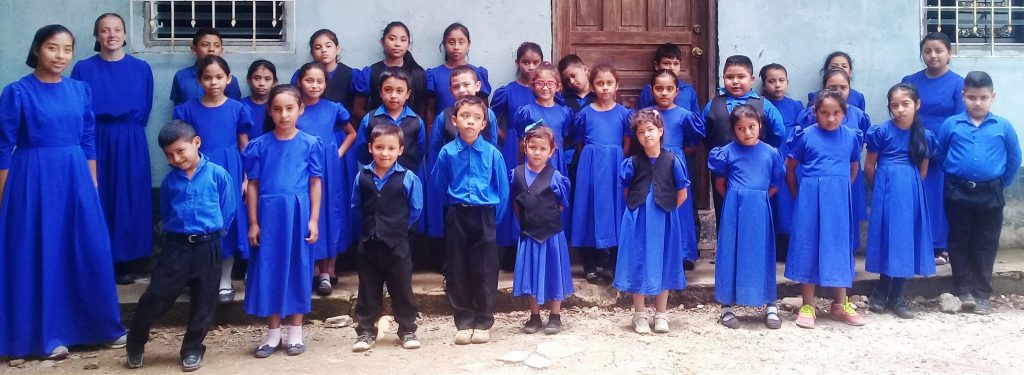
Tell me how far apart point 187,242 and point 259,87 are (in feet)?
4.51

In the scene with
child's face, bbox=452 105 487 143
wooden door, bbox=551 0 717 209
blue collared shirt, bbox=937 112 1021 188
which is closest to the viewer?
child's face, bbox=452 105 487 143

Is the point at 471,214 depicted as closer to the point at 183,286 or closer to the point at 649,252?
the point at 649,252

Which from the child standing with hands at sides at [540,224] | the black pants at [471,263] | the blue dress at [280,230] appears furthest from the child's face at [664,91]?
the blue dress at [280,230]

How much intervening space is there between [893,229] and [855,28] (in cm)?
181

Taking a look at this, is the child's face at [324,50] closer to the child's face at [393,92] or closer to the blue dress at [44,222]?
the child's face at [393,92]

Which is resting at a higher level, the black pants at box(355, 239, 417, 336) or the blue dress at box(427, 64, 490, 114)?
the blue dress at box(427, 64, 490, 114)

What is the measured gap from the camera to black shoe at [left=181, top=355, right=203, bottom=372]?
12.5 ft

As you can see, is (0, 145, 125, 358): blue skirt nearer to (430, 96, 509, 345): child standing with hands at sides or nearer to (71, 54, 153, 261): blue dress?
(71, 54, 153, 261): blue dress

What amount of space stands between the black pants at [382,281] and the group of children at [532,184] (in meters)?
0.01

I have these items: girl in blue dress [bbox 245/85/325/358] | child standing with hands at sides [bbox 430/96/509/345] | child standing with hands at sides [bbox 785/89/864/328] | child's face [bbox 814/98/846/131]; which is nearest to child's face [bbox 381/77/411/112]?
child standing with hands at sides [bbox 430/96/509/345]

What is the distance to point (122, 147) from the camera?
191 inches

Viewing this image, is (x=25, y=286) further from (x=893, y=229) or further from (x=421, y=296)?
(x=893, y=229)

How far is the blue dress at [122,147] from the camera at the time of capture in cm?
480

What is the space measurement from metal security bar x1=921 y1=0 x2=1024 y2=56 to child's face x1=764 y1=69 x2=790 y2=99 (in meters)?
1.31
